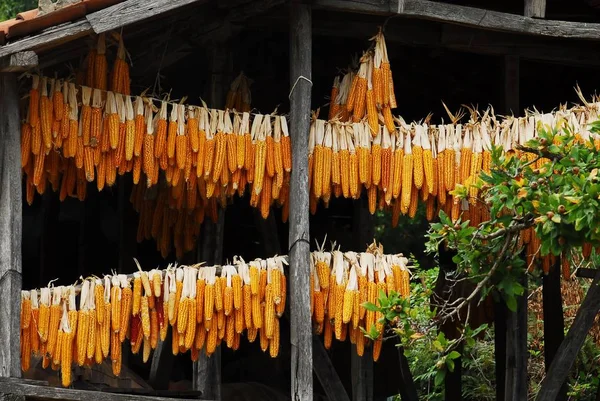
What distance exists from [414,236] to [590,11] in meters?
12.2

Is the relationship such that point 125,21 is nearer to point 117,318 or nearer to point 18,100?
point 18,100

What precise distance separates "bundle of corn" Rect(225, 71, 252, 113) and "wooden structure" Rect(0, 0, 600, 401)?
0.16 meters

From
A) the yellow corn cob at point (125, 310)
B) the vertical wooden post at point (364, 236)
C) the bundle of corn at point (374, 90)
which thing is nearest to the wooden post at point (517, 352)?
the vertical wooden post at point (364, 236)

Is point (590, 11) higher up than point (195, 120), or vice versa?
point (590, 11)

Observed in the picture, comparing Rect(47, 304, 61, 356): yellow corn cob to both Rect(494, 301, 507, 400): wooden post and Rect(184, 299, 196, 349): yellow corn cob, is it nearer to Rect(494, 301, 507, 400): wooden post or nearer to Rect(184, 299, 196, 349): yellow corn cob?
Rect(184, 299, 196, 349): yellow corn cob

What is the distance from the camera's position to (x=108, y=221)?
1433cm

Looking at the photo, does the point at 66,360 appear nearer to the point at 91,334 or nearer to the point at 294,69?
the point at 91,334

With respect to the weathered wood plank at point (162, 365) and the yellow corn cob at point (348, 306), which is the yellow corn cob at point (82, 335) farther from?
the weathered wood plank at point (162, 365)

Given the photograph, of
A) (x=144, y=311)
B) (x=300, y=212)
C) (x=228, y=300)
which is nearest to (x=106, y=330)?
(x=144, y=311)

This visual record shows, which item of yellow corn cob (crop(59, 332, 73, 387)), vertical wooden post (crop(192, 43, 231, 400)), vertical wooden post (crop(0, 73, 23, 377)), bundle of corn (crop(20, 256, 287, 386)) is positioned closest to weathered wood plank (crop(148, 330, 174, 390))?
vertical wooden post (crop(192, 43, 231, 400))

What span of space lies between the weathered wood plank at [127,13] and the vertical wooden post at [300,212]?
3.34 ft

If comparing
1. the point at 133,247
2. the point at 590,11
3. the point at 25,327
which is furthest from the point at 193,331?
the point at 590,11

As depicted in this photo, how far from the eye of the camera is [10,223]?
366 inches

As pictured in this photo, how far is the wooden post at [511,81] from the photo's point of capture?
454 inches
